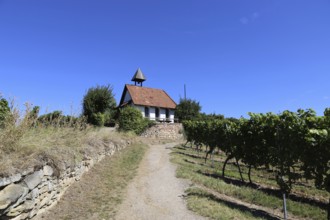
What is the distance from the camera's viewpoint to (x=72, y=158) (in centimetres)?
705

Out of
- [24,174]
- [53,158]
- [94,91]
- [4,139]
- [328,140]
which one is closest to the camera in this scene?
[24,174]

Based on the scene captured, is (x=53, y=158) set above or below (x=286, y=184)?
above

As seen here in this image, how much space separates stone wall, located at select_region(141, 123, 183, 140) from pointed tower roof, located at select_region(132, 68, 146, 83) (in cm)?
1229

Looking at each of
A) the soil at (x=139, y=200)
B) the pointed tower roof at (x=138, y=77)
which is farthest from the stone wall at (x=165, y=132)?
the soil at (x=139, y=200)

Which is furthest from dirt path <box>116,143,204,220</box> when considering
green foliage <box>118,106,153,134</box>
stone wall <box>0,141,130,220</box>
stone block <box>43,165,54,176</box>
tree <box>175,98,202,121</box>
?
tree <box>175,98,202,121</box>

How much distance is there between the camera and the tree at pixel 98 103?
24688mm

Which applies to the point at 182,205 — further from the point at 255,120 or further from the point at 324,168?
the point at 255,120

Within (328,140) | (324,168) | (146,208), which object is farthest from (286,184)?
(146,208)

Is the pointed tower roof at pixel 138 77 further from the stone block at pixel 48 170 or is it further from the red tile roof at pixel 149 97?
the stone block at pixel 48 170

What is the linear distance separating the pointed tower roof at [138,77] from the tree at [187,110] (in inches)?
273

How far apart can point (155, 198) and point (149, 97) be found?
101 feet

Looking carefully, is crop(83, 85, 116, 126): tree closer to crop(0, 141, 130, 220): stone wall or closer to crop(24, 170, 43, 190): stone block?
crop(0, 141, 130, 220): stone wall

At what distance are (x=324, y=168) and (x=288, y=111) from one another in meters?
1.76

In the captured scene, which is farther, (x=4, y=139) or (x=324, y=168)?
(x=324, y=168)
